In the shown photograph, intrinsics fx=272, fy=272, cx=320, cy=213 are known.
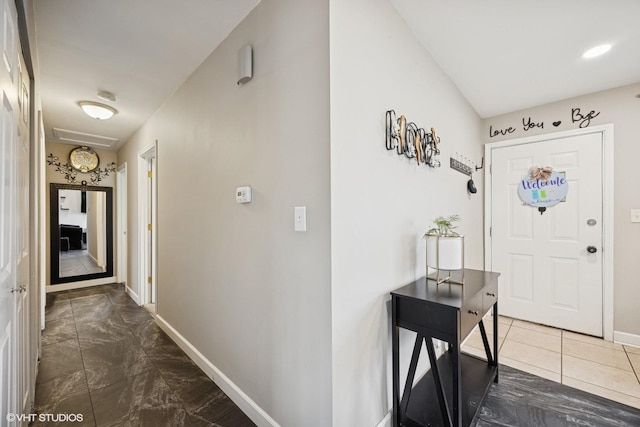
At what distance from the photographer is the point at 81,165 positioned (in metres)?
4.50

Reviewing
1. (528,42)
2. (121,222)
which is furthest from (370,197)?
(121,222)

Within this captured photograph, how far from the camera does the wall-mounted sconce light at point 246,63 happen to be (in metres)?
1.62

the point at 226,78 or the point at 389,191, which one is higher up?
the point at 226,78

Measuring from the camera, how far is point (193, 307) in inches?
91.1

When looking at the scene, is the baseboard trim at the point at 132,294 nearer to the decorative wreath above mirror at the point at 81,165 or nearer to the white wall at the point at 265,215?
the white wall at the point at 265,215

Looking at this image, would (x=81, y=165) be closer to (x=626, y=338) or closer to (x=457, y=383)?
(x=457, y=383)

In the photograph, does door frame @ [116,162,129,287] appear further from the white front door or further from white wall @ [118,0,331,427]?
the white front door

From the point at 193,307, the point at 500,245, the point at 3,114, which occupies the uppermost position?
the point at 3,114

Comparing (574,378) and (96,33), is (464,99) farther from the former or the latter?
(96,33)

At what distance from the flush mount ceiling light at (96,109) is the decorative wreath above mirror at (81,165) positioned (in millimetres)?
2156

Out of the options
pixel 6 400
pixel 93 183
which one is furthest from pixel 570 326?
pixel 93 183

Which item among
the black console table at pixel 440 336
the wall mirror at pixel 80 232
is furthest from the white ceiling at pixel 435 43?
the wall mirror at pixel 80 232

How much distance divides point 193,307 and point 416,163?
212 cm

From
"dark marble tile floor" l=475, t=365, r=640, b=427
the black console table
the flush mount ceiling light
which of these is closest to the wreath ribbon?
the black console table
